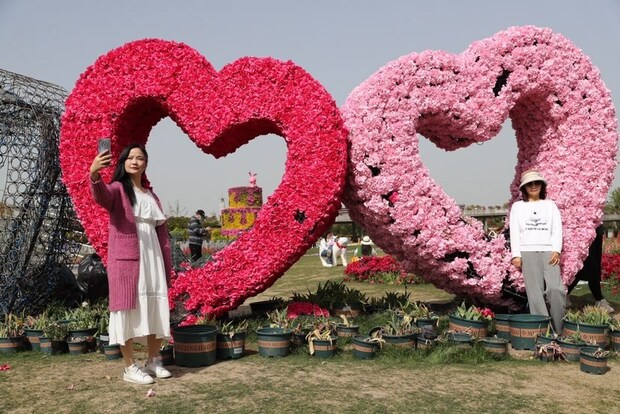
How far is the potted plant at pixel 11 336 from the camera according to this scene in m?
5.66

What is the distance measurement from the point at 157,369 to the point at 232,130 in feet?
8.57

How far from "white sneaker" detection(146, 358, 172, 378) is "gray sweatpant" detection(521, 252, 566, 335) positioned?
3696mm

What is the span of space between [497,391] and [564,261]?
2794mm

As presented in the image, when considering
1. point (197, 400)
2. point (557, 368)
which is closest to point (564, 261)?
point (557, 368)

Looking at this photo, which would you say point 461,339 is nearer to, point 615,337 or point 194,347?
point 615,337

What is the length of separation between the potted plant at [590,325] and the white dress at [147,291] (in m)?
3.79

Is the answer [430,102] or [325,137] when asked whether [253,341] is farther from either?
[430,102]

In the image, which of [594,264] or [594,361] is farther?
[594,264]

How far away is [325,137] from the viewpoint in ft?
19.6

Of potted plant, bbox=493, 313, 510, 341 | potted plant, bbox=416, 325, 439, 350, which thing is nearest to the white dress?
potted plant, bbox=416, 325, 439, 350

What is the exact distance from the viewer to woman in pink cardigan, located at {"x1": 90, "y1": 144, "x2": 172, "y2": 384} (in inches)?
176

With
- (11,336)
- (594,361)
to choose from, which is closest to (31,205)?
(11,336)

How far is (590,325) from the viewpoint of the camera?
5230 millimetres

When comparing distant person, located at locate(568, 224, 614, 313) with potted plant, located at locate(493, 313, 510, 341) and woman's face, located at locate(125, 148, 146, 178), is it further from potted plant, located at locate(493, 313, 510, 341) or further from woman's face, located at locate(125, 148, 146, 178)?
woman's face, located at locate(125, 148, 146, 178)
